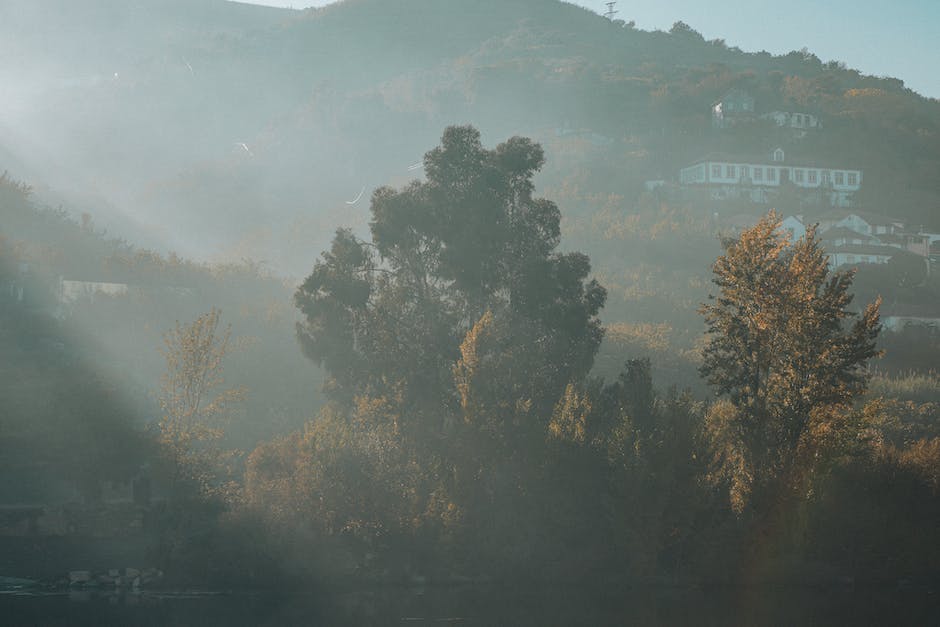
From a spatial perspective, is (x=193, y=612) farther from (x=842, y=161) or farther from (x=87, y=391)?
(x=842, y=161)

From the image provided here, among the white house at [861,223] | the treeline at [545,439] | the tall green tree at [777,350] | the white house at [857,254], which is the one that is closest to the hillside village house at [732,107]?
the white house at [861,223]

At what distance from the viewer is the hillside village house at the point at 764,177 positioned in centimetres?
10356

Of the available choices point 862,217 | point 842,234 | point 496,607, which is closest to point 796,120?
point 862,217

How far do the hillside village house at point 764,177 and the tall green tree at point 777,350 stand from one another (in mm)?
65883

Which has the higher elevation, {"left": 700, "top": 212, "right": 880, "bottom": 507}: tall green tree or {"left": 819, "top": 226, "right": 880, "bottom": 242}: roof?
{"left": 819, "top": 226, "right": 880, "bottom": 242}: roof

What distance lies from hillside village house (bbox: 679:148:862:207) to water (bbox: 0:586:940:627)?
72.2m

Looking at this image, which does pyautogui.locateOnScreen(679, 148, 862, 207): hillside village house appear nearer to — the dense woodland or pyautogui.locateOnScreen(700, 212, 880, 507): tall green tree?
the dense woodland

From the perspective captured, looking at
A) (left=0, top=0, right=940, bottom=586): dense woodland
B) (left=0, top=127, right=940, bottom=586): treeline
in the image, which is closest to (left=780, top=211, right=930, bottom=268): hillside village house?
(left=0, top=0, right=940, bottom=586): dense woodland

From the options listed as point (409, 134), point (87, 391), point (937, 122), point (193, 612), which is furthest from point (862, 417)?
point (937, 122)

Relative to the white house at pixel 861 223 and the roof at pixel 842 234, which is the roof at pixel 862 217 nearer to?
the white house at pixel 861 223

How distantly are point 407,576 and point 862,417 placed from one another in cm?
1943

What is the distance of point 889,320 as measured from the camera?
69.1 m

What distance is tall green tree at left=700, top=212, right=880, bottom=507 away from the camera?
3794cm

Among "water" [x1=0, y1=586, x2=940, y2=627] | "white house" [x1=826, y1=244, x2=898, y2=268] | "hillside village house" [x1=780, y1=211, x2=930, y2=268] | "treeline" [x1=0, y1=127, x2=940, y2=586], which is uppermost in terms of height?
"hillside village house" [x1=780, y1=211, x2=930, y2=268]
